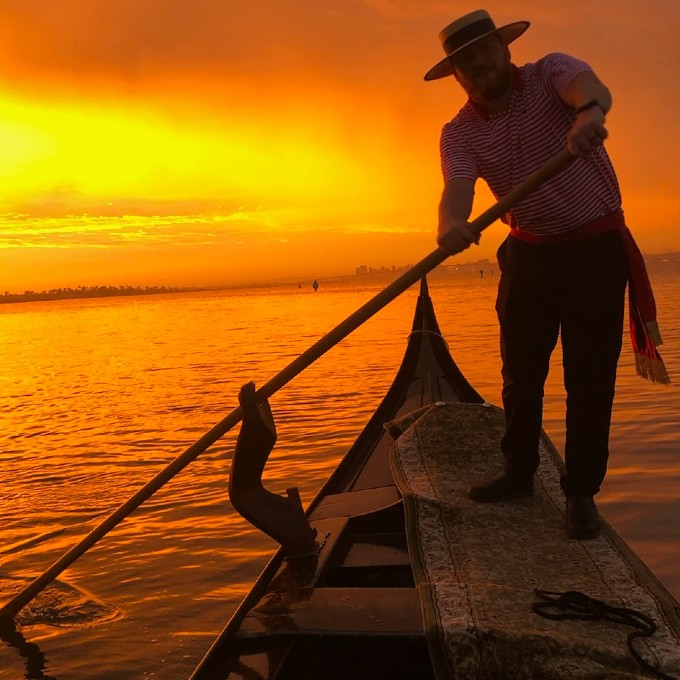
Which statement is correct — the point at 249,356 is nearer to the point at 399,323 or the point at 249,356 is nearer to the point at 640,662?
the point at 399,323

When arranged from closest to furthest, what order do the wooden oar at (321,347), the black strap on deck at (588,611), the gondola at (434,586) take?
the gondola at (434,586) → the black strap on deck at (588,611) → the wooden oar at (321,347)

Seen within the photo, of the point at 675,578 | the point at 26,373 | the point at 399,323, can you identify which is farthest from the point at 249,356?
the point at 675,578

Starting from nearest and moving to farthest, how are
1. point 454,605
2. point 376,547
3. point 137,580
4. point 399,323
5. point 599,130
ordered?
1. point 454,605
2. point 599,130
3. point 376,547
4. point 137,580
5. point 399,323

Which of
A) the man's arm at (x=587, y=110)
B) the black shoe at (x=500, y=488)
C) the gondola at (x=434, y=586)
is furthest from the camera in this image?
the black shoe at (x=500, y=488)

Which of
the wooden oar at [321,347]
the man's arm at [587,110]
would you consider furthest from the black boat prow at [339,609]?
the man's arm at [587,110]

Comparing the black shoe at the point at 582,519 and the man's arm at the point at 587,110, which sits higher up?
the man's arm at the point at 587,110

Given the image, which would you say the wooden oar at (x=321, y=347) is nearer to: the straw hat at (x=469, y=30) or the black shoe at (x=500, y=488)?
the straw hat at (x=469, y=30)

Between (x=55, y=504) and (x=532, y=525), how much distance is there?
3707 mm

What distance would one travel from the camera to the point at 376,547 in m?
2.76

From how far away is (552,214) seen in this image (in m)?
2.65

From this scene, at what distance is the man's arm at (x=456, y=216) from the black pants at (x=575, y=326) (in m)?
0.31

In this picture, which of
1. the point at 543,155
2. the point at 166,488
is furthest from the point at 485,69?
the point at 166,488

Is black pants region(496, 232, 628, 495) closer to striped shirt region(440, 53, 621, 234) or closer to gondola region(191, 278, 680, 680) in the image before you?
striped shirt region(440, 53, 621, 234)

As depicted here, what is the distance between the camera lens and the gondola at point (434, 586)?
182 cm
